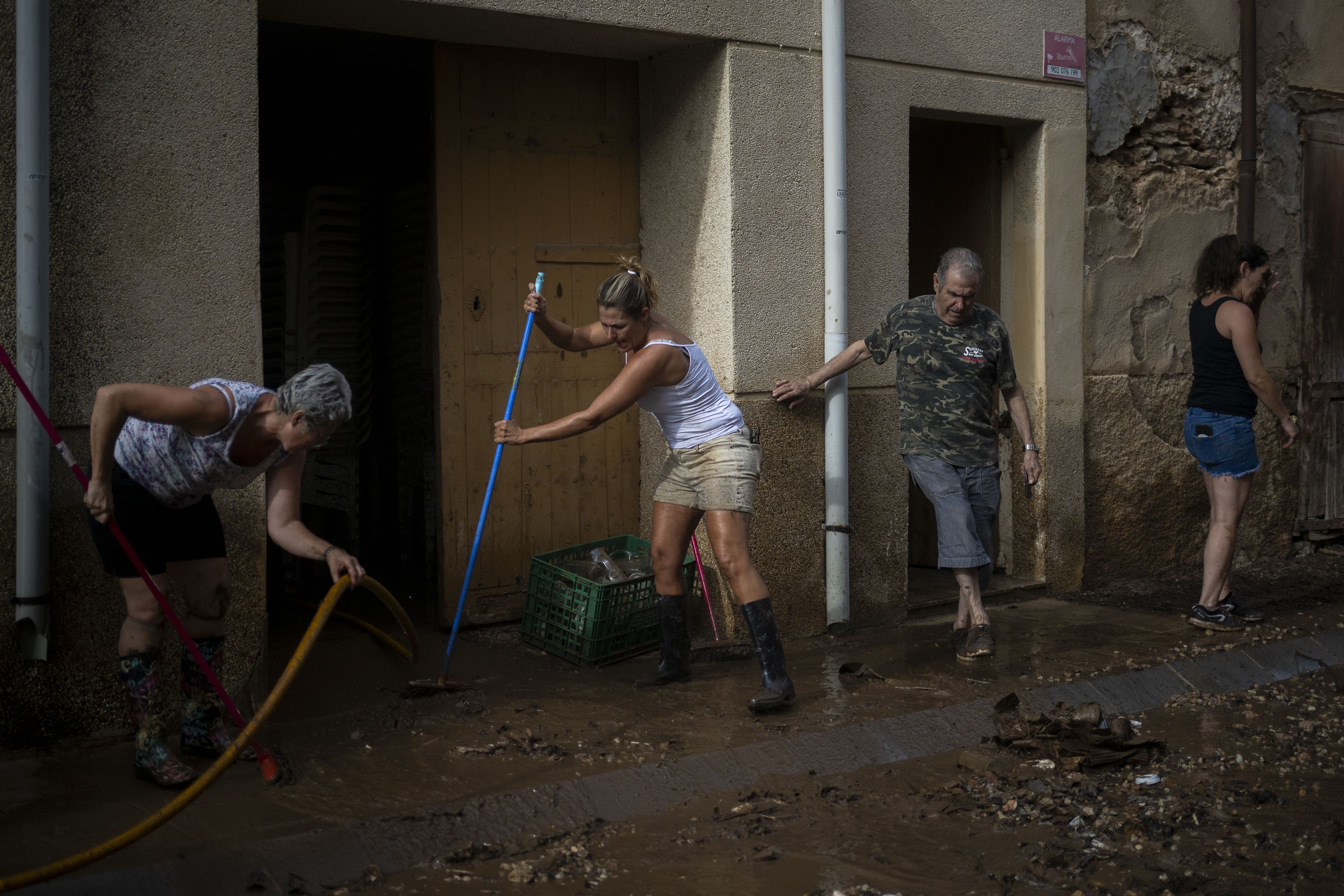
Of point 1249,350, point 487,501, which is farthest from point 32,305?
point 1249,350

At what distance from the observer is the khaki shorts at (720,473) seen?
207 inches

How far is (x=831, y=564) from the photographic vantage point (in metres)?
6.62

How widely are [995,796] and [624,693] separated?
171 cm

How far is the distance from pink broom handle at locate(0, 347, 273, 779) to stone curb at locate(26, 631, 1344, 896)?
1.93ft

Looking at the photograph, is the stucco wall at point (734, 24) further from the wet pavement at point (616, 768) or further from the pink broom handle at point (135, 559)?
the wet pavement at point (616, 768)

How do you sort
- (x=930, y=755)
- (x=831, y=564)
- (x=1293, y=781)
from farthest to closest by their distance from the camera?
(x=831, y=564)
(x=930, y=755)
(x=1293, y=781)

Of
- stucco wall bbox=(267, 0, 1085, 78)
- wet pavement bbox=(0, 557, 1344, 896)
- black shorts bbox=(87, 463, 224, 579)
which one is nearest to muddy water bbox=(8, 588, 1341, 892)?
wet pavement bbox=(0, 557, 1344, 896)

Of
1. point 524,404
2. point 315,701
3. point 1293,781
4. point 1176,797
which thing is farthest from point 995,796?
point 524,404

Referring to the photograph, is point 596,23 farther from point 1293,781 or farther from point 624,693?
point 1293,781

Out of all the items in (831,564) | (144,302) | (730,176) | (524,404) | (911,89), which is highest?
(911,89)

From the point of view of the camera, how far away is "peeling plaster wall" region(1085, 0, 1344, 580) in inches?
308

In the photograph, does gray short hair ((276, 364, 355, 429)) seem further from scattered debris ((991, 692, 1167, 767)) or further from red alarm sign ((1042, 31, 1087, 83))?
red alarm sign ((1042, 31, 1087, 83))

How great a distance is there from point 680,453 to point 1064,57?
13.0 feet

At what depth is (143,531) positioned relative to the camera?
4133 millimetres
